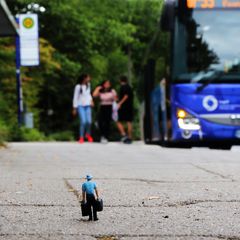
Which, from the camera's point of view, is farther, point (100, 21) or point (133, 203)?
point (100, 21)

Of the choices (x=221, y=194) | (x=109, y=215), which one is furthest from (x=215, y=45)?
(x=109, y=215)

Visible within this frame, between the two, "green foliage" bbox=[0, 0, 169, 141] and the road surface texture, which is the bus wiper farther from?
the road surface texture

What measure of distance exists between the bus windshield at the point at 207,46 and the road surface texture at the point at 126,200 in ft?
11.9

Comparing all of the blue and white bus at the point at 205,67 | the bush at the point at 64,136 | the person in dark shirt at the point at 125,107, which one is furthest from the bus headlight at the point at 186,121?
the bush at the point at 64,136

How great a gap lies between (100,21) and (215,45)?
1995 cm

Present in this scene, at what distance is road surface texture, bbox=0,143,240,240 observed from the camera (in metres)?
4.37

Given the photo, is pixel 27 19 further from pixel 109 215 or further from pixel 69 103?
pixel 69 103

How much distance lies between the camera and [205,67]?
1328 centimetres

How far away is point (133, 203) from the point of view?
18.4ft

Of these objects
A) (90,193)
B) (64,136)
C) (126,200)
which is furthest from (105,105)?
(64,136)

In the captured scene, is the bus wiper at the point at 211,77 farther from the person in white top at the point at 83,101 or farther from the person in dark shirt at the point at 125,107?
the person in dark shirt at the point at 125,107

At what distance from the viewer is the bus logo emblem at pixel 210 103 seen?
44.0 ft

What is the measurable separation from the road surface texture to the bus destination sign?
14.2 ft

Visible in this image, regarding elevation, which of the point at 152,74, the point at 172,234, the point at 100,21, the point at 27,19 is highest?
the point at 100,21
